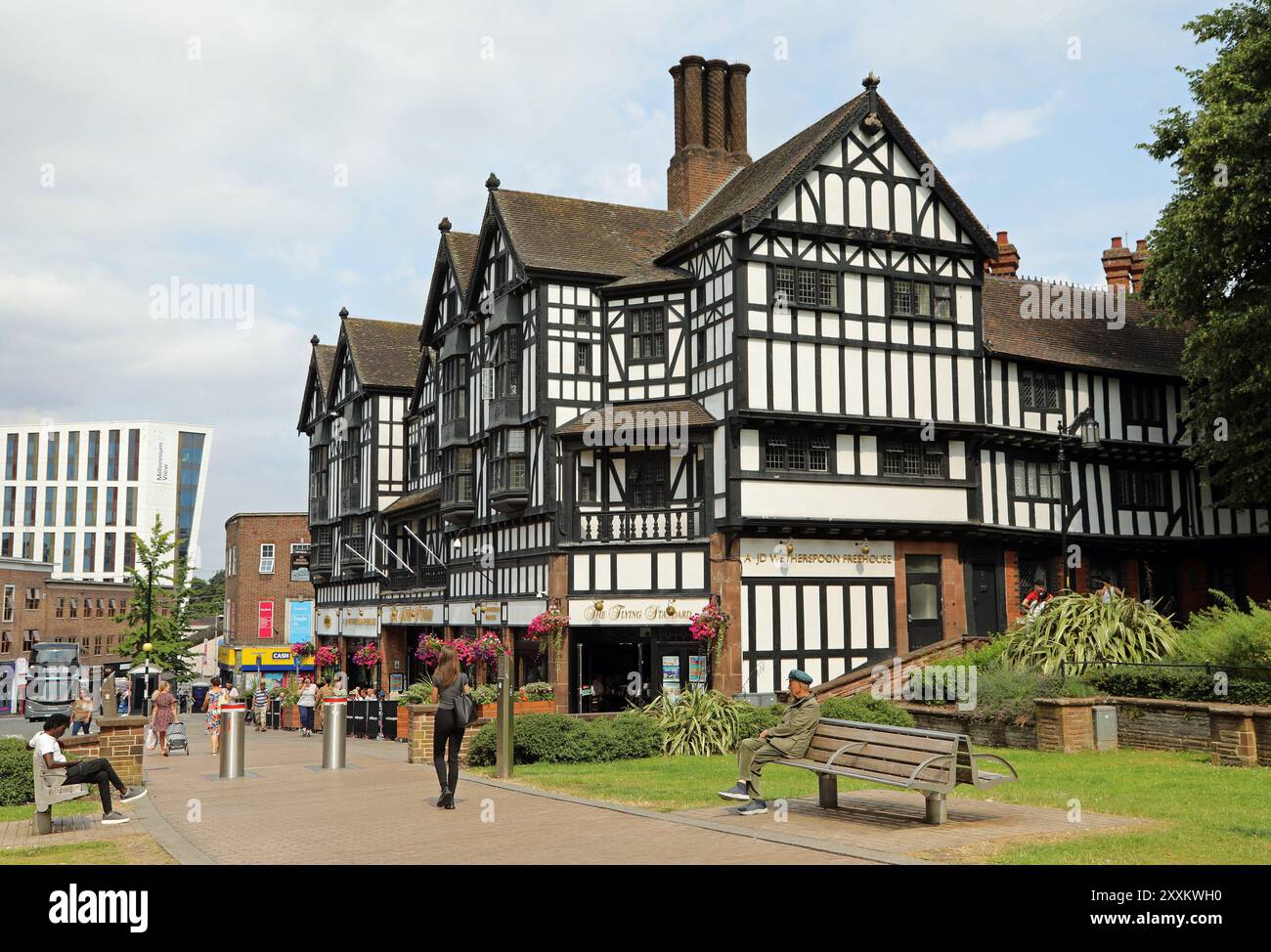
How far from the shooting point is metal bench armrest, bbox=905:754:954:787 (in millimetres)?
11117

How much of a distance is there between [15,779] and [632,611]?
16525 millimetres

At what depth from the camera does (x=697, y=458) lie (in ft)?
99.5

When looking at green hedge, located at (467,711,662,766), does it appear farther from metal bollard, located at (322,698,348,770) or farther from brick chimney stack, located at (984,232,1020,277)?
brick chimney stack, located at (984,232,1020,277)

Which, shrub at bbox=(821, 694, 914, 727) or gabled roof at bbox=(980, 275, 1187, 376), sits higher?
gabled roof at bbox=(980, 275, 1187, 376)

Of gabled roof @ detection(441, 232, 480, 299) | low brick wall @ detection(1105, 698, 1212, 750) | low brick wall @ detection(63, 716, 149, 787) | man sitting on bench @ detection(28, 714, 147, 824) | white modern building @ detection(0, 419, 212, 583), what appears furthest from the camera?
white modern building @ detection(0, 419, 212, 583)

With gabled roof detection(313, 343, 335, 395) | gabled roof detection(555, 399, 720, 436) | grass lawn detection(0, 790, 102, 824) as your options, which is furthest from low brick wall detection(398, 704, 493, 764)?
gabled roof detection(313, 343, 335, 395)

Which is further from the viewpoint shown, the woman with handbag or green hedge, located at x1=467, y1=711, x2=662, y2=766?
green hedge, located at x1=467, y1=711, x2=662, y2=766

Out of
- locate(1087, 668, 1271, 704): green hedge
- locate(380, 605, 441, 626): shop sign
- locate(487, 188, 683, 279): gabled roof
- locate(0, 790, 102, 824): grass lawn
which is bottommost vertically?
locate(0, 790, 102, 824): grass lawn

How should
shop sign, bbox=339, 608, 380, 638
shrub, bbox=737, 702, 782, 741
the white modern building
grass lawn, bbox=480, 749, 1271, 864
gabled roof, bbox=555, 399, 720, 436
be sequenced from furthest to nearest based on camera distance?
the white modern building < shop sign, bbox=339, 608, 380, 638 < gabled roof, bbox=555, 399, 720, 436 < shrub, bbox=737, 702, 782, 741 < grass lawn, bbox=480, 749, 1271, 864

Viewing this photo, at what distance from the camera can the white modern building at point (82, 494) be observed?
345 ft

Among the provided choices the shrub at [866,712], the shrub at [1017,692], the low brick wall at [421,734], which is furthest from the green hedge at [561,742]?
the shrub at [1017,692]

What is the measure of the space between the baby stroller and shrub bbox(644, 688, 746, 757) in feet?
38.4

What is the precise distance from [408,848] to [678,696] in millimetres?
11742
